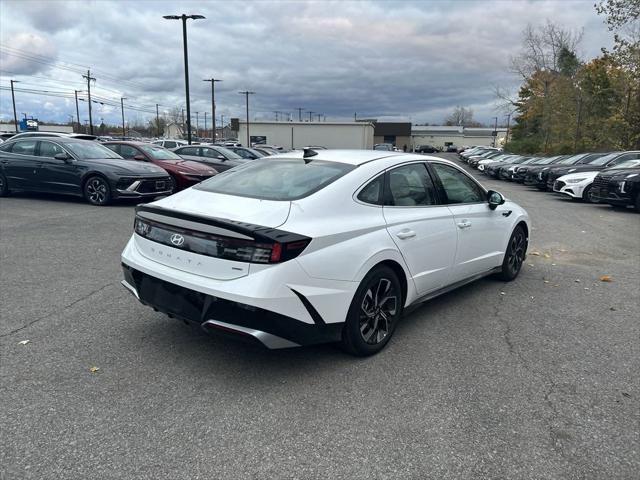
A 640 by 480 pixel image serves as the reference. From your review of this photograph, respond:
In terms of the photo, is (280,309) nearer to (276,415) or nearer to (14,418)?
(276,415)

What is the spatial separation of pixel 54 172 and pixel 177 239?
9.30m

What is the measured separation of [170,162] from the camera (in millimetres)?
13164

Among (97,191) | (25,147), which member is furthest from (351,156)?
(25,147)

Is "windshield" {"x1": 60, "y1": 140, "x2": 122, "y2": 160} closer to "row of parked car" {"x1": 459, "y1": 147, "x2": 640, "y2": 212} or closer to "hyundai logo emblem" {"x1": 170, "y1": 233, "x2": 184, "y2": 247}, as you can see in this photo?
"hyundai logo emblem" {"x1": 170, "y1": 233, "x2": 184, "y2": 247}

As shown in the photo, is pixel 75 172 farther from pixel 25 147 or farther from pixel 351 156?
pixel 351 156

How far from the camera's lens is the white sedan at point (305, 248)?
118 inches

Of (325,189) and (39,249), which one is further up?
(325,189)

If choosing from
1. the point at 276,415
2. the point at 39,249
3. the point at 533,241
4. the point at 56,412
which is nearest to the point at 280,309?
the point at 276,415

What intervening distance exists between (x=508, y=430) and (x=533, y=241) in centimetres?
654

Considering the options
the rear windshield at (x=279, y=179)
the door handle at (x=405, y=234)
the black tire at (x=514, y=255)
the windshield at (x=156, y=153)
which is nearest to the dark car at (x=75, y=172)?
the windshield at (x=156, y=153)

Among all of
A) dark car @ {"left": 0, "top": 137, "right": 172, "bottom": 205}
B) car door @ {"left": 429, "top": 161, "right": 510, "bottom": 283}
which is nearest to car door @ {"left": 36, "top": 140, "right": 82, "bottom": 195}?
dark car @ {"left": 0, "top": 137, "right": 172, "bottom": 205}

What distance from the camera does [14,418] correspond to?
2.70 meters

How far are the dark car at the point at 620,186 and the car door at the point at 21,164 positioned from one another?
48.4 ft

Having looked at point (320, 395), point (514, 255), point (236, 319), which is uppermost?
point (236, 319)
